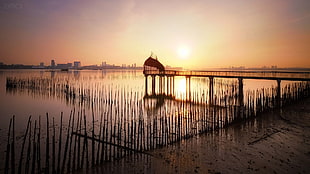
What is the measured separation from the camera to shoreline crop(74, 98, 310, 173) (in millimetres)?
7484

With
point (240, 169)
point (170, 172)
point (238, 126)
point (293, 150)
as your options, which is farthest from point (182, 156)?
point (238, 126)

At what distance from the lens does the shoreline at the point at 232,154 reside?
24.6 ft

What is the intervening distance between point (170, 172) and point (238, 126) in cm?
785

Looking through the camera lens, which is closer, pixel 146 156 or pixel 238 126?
pixel 146 156

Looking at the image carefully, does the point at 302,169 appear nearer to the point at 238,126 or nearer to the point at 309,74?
the point at 238,126

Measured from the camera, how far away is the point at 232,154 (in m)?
8.73

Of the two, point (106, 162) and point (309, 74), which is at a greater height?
point (309, 74)

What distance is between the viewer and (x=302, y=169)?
7.23m

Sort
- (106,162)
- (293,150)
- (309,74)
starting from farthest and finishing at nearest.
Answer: (309,74) < (293,150) < (106,162)

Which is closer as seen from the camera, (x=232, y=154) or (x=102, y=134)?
(x=232, y=154)

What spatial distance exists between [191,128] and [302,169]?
5958 millimetres

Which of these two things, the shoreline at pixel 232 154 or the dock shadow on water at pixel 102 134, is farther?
the shoreline at pixel 232 154

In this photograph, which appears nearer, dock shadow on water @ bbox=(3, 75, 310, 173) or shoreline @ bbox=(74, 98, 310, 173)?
dock shadow on water @ bbox=(3, 75, 310, 173)

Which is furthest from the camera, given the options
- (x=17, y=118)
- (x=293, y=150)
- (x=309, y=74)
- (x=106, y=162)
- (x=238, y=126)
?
(x=309, y=74)
